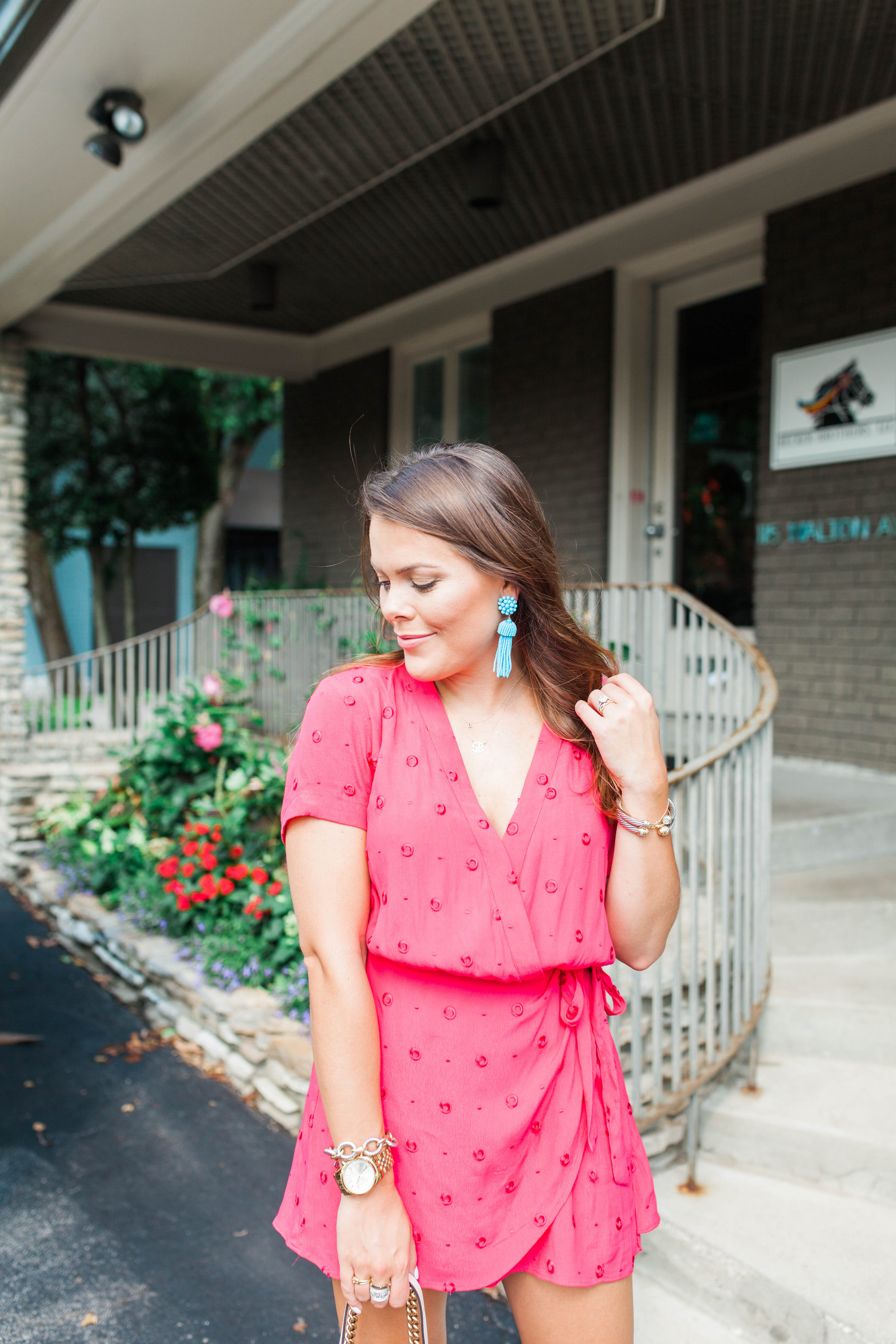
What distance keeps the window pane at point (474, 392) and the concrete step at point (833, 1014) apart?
622 cm

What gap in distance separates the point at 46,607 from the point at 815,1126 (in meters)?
11.4

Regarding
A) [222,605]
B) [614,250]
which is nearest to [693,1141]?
[222,605]

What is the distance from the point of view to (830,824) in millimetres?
4469

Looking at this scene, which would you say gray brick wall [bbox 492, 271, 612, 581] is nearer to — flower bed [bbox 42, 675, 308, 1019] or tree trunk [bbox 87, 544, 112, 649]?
flower bed [bbox 42, 675, 308, 1019]

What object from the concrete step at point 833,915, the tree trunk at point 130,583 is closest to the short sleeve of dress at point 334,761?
the concrete step at point 833,915

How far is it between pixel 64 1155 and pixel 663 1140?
1.84 m

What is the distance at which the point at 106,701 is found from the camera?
23.8 ft

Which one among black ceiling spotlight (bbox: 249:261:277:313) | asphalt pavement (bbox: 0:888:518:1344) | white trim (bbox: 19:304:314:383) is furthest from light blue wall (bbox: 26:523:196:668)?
asphalt pavement (bbox: 0:888:518:1344)

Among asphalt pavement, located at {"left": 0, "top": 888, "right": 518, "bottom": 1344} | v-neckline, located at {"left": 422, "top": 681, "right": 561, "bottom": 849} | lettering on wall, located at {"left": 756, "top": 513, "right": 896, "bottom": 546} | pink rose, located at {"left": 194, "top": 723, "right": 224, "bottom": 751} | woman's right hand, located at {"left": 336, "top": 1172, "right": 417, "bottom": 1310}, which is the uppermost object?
lettering on wall, located at {"left": 756, "top": 513, "right": 896, "bottom": 546}

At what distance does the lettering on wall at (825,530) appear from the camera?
5.48 metres

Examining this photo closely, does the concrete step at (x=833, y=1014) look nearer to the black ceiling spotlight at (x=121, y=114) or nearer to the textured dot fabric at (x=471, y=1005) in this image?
the textured dot fabric at (x=471, y=1005)

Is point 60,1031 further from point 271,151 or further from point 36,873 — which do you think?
point 271,151

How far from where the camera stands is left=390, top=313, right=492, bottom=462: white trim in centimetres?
886

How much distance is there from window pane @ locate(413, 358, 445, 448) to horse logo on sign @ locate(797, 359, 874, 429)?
4167 millimetres
